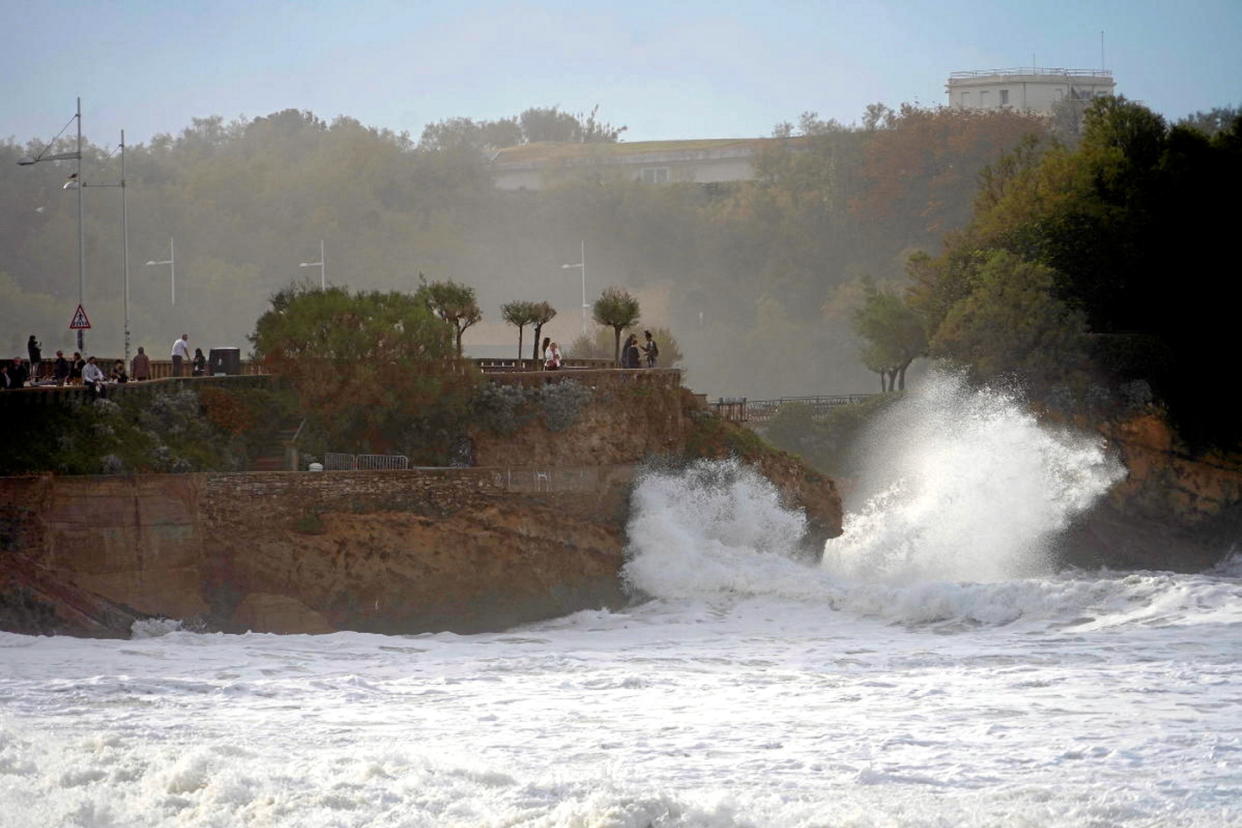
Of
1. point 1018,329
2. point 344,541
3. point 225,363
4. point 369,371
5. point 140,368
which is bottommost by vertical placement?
point 344,541

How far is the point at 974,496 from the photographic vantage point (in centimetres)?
4462

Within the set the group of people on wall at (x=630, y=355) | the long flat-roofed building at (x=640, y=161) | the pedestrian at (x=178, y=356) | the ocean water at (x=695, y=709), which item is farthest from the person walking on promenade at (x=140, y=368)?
the long flat-roofed building at (x=640, y=161)

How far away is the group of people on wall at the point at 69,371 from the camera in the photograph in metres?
32.8

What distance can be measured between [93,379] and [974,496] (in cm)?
2266

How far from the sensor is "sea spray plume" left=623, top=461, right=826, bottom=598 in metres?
34.5

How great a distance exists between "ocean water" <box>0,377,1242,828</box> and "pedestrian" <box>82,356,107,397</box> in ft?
18.4

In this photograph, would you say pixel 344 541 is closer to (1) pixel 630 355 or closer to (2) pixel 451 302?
(1) pixel 630 355

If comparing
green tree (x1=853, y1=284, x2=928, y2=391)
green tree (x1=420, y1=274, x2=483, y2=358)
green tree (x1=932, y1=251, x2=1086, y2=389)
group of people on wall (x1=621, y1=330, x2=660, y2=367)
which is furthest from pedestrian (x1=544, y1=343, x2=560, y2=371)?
green tree (x1=853, y1=284, x2=928, y2=391)

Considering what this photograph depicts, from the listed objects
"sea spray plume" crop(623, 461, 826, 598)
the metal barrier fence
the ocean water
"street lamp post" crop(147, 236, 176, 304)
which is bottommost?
the ocean water

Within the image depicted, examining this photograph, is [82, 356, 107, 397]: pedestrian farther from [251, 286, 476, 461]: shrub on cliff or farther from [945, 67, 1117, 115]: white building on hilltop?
[945, 67, 1117, 115]: white building on hilltop

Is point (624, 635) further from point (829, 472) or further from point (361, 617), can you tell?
point (829, 472)

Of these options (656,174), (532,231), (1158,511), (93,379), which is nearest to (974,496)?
(1158,511)

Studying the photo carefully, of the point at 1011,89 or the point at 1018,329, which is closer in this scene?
the point at 1018,329

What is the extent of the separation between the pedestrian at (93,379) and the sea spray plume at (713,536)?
1086 cm
